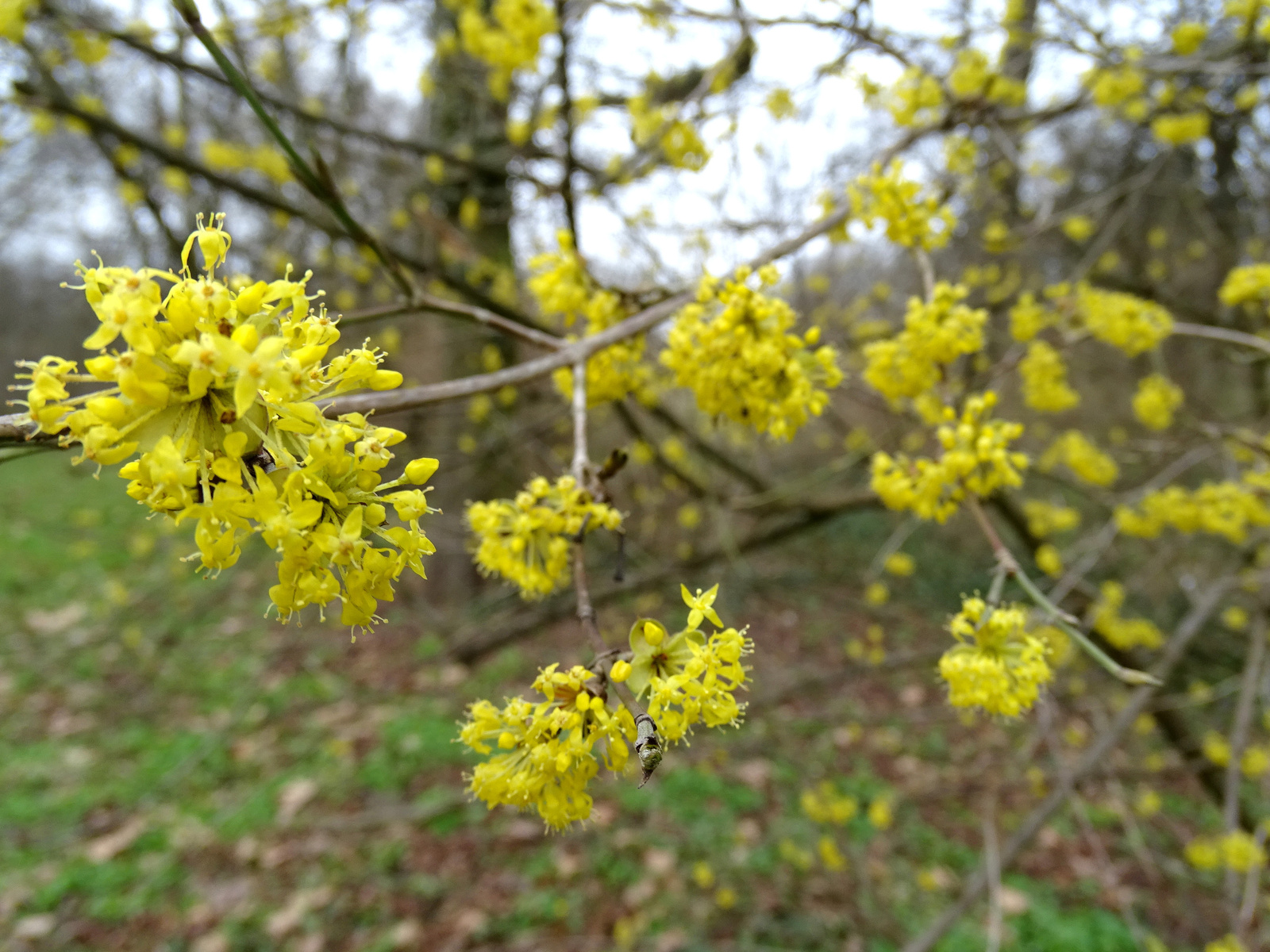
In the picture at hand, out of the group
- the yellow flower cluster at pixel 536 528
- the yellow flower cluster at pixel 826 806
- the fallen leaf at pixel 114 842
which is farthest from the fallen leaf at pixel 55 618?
the yellow flower cluster at pixel 536 528

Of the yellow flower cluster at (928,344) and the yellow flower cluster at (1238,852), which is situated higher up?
the yellow flower cluster at (928,344)

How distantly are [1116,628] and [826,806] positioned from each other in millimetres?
2037

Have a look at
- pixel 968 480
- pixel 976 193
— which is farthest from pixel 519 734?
pixel 976 193

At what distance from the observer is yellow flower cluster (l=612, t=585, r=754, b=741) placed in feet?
3.52

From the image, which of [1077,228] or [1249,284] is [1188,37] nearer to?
[1249,284]

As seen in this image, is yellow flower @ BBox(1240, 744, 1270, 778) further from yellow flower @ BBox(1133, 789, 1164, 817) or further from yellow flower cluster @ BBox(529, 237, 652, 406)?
yellow flower cluster @ BBox(529, 237, 652, 406)

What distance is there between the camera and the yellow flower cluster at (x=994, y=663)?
55.2 inches

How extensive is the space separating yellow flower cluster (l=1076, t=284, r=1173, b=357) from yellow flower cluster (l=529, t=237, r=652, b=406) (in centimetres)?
169

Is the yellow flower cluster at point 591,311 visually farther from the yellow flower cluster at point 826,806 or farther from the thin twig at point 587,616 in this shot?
the yellow flower cluster at point 826,806

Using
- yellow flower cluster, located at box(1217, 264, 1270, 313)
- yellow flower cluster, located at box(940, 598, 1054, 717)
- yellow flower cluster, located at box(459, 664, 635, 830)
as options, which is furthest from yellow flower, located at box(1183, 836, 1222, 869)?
yellow flower cluster, located at box(459, 664, 635, 830)

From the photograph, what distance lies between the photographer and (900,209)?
186 cm

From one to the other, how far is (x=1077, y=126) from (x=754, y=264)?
737 cm

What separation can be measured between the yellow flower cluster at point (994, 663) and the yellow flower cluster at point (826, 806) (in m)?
3.19

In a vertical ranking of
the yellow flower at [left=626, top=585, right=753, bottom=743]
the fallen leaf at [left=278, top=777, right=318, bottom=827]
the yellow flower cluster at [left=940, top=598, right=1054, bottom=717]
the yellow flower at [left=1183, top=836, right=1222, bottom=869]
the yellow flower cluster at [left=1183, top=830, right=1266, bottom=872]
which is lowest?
the fallen leaf at [left=278, top=777, right=318, bottom=827]
